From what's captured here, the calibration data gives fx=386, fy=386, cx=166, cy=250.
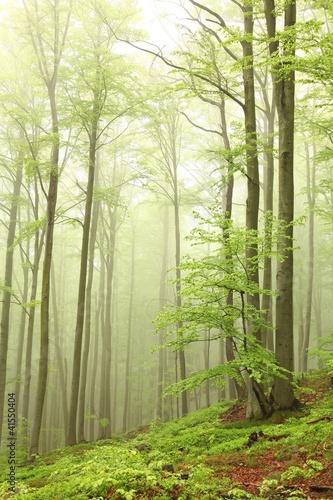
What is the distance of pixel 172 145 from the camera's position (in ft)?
55.0

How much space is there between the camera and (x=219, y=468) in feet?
17.6

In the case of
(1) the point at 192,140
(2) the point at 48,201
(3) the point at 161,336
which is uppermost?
(1) the point at 192,140

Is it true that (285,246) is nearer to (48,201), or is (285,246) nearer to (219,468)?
(219,468)

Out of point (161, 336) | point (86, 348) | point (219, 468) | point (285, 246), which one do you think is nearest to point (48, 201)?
point (285, 246)

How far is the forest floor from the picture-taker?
3.97 metres

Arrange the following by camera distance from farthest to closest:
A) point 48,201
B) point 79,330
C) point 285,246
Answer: point 79,330 < point 48,201 < point 285,246

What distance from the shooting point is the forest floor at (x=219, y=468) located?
13.0 ft

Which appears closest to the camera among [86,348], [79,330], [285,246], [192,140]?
[285,246]

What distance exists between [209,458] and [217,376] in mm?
1294

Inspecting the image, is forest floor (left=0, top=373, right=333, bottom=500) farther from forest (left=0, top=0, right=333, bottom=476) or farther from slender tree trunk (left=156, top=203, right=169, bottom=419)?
slender tree trunk (left=156, top=203, right=169, bottom=419)

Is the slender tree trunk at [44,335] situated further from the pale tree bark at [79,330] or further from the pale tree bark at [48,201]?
the pale tree bark at [79,330]

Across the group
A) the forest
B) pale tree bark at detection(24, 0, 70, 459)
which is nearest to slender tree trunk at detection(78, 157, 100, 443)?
the forest

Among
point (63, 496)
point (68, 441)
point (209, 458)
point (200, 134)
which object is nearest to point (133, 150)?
point (200, 134)

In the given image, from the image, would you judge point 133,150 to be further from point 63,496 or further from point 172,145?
point 63,496
